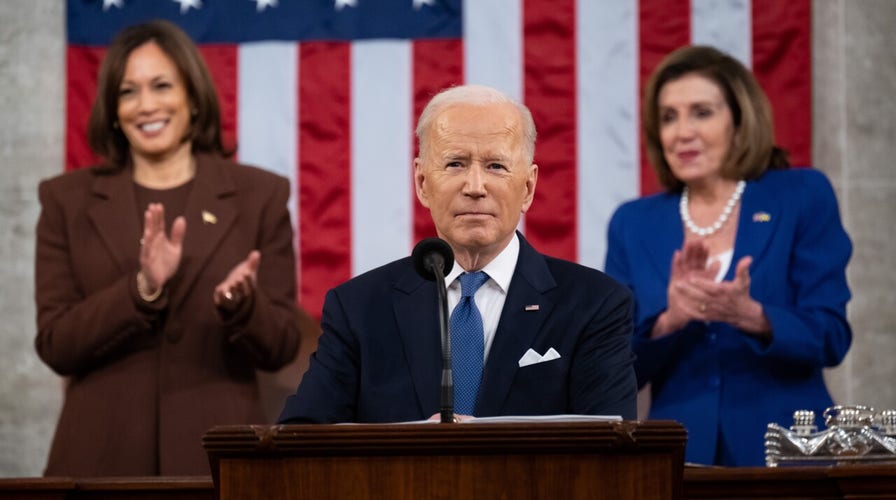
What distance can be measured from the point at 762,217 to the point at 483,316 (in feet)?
4.87

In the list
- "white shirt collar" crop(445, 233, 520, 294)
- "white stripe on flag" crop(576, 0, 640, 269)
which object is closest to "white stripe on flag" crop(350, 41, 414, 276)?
"white stripe on flag" crop(576, 0, 640, 269)

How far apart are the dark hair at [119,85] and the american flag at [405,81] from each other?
31.7 inches

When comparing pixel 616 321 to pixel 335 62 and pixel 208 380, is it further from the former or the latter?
pixel 335 62

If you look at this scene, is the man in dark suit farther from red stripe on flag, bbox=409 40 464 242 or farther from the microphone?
red stripe on flag, bbox=409 40 464 242

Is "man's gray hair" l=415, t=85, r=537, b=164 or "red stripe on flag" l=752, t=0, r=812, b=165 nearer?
"man's gray hair" l=415, t=85, r=537, b=164

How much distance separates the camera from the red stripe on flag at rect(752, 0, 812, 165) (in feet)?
17.3

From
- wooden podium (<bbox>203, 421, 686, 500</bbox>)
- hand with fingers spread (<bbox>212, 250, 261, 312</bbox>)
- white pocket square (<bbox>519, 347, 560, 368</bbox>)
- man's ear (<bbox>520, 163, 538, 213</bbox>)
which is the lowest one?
wooden podium (<bbox>203, 421, 686, 500</bbox>)

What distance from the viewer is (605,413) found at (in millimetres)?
2789

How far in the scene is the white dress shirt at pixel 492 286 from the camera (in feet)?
9.79

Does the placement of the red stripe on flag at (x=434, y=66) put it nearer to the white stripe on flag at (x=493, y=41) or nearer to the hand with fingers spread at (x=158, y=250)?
the white stripe on flag at (x=493, y=41)

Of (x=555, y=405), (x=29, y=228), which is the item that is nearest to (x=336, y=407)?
(x=555, y=405)

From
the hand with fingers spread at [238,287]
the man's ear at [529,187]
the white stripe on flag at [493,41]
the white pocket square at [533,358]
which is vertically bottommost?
the white pocket square at [533,358]

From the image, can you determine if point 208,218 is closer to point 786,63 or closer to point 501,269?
point 501,269

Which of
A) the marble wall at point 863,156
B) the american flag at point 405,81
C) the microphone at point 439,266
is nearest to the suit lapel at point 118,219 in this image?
the american flag at point 405,81
